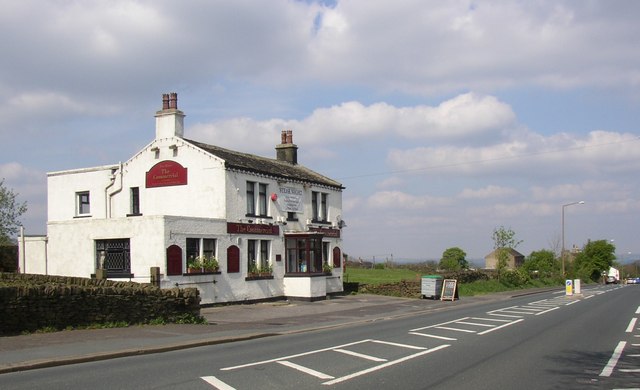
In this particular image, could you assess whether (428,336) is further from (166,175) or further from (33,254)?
(33,254)

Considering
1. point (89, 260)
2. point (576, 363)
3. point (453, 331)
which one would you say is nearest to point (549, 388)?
point (576, 363)

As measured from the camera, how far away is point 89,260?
2733 centimetres

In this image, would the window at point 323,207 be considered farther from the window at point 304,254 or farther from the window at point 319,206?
the window at point 304,254

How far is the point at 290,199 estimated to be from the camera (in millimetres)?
34094

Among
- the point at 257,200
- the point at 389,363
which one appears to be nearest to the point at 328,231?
the point at 257,200

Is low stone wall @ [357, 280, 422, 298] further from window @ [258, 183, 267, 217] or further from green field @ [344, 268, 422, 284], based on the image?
window @ [258, 183, 267, 217]

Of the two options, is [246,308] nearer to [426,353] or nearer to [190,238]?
[190,238]

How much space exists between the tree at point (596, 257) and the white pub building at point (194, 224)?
74.1 metres

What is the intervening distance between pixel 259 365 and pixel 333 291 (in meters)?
25.6

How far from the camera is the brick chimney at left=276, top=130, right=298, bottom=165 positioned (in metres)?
39.8

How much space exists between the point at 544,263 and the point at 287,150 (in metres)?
55.4

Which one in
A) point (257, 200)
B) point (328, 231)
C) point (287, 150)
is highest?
point (287, 150)

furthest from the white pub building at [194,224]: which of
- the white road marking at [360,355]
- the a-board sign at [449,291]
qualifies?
the white road marking at [360,355]

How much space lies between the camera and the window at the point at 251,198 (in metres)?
31.2
